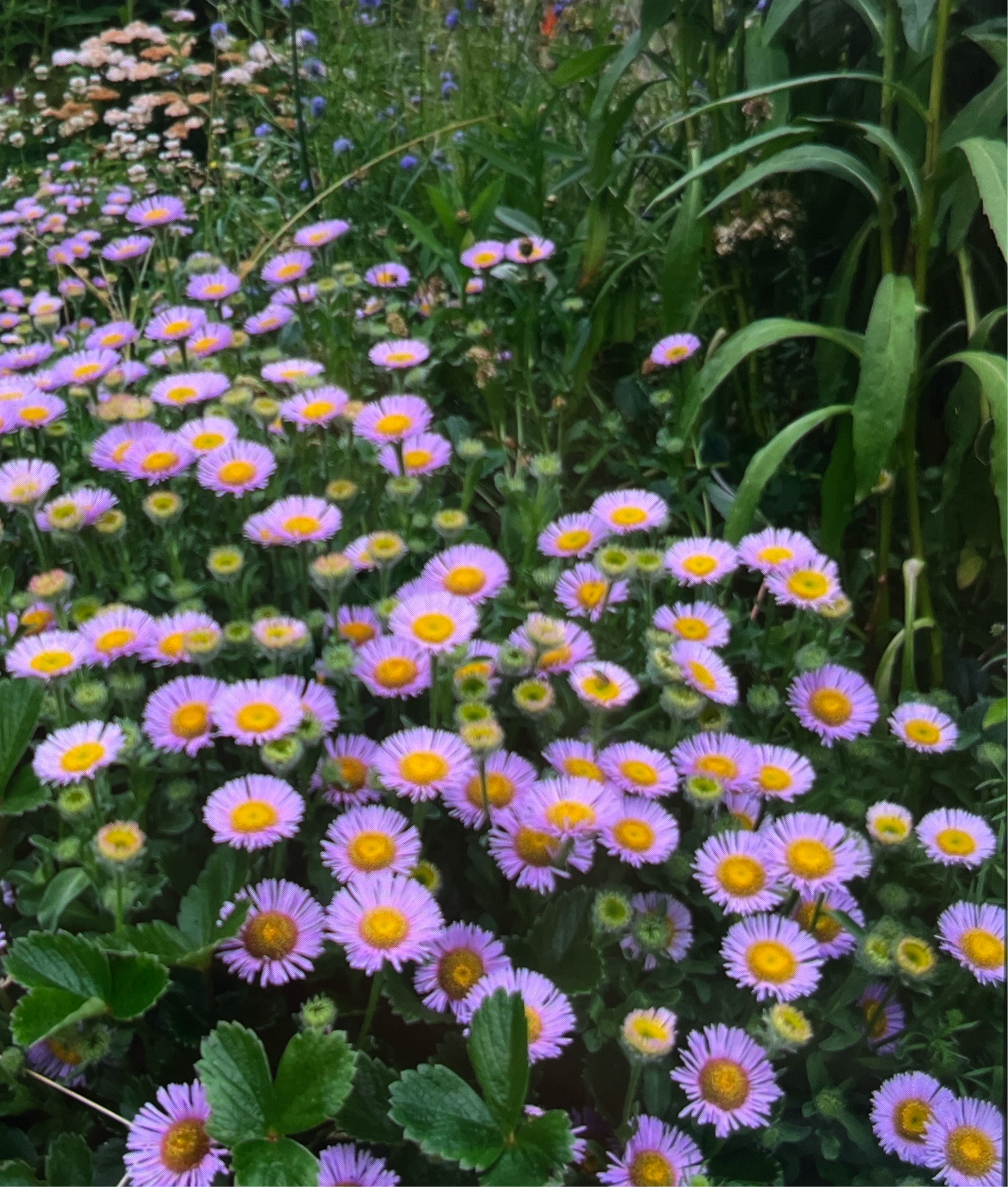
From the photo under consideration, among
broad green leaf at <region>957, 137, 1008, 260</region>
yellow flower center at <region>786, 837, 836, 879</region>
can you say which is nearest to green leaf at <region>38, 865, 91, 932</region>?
yellow flower center at <region>786, 837, 836, 879</region>

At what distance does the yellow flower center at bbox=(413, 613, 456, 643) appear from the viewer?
0.85 m

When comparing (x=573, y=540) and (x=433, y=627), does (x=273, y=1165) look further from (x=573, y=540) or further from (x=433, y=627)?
(x=573, y=540)

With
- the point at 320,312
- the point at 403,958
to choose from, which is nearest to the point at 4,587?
the point at 403,958

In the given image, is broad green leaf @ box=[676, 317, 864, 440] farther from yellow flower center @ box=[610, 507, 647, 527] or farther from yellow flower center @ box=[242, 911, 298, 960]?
yellow flower center @ box=[242, 911, 298, 960]

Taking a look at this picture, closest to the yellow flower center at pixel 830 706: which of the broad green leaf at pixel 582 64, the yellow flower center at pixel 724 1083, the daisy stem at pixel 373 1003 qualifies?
the yellow flower center at pixel 724 1083

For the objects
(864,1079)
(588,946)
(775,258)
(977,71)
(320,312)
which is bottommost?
(864,1079)

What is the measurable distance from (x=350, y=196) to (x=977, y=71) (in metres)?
1.22

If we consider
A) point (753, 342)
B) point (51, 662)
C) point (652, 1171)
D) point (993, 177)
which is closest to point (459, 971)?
point (652, 1171)

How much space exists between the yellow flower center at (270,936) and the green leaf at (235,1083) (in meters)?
0.10

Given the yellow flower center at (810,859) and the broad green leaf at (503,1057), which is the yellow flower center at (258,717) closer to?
the broad green leaf at (503,1057)

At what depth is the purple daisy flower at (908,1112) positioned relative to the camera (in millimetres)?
719

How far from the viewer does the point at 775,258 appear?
1417mm

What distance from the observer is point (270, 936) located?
28.9 inches

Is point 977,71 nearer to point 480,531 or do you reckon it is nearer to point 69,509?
point 480,531
